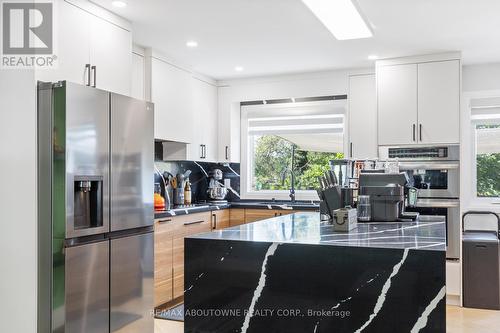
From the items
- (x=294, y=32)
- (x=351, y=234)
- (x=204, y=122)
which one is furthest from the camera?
(x=204, y=122)

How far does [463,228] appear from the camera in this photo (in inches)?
191

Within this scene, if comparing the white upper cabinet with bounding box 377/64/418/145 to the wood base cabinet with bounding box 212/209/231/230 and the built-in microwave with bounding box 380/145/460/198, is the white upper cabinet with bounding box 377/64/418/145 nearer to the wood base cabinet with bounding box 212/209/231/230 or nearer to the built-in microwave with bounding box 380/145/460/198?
the built-in microwave with bounding box 380/145/460/198

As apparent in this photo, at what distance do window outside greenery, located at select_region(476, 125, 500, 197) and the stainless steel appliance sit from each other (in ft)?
2.65

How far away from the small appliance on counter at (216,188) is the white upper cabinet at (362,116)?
5.31 feet

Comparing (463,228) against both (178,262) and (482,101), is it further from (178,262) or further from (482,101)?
(178,262)

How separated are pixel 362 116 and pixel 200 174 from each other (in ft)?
6.74

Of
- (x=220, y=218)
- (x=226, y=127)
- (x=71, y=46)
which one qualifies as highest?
(x=71, y=46)

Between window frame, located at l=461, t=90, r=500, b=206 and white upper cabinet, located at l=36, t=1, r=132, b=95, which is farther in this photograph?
window frame, located at l=461, t=90, r=500, b=206

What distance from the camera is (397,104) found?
4.60 metres

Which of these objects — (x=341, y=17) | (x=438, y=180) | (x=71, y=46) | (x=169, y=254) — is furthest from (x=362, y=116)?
(x=71, y=46)

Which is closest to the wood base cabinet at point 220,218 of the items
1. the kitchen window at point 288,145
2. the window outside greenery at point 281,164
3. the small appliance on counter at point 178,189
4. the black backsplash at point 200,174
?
the small appliance on counter at point 178,189

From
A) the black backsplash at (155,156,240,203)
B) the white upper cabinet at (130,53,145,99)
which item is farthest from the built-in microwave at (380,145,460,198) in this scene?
the white upper cabinet at (130,53,145,99)

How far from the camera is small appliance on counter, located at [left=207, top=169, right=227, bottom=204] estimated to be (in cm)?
555

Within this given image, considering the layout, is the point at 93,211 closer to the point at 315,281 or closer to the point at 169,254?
the point at 169,254
